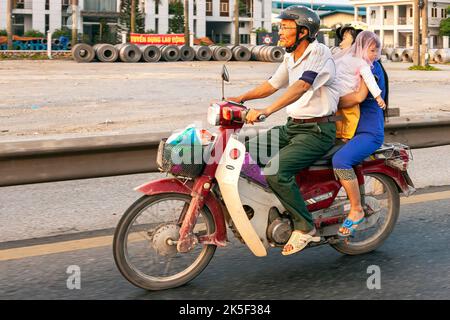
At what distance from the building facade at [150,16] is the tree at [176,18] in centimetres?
60

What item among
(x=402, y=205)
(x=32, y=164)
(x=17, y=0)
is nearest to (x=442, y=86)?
(x=402, y=205)

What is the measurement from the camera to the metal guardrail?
20.6 feet

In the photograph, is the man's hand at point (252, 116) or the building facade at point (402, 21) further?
the building facade at point (402, 21)

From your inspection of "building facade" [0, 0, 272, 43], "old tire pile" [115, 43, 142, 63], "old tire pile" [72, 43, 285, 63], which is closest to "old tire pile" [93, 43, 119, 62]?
"old tire pile" [72, 43, 285, 63]

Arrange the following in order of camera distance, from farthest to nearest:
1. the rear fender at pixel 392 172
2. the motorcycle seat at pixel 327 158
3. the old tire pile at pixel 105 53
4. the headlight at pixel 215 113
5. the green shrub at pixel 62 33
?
the green shrub at pixel 62 33
the old tire pile at pixel 105 53
the rear fender at pixel 392 172
the motorcycle seat at pixel 327 158
the headlight at pixel 215 113

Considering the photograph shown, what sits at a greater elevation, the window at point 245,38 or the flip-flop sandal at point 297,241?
the window at point 245,38

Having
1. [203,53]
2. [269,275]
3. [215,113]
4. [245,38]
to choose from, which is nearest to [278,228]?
[269,275]

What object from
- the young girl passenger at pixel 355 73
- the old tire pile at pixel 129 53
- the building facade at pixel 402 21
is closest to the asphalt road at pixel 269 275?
the young girl passenger at pixel 355 73

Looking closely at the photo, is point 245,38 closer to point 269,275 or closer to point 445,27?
point 445,27

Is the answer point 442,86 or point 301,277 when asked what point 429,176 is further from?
point 442,86

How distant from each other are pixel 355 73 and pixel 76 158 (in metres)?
2.62

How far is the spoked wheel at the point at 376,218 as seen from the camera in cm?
544

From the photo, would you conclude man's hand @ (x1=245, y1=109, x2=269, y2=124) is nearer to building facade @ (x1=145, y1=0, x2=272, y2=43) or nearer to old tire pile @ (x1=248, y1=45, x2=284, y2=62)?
old tire pile @ (x1=248, y1=45, x2=284, y2=62)

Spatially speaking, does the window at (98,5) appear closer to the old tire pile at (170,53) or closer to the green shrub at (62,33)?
the green shrub at (62,33)
